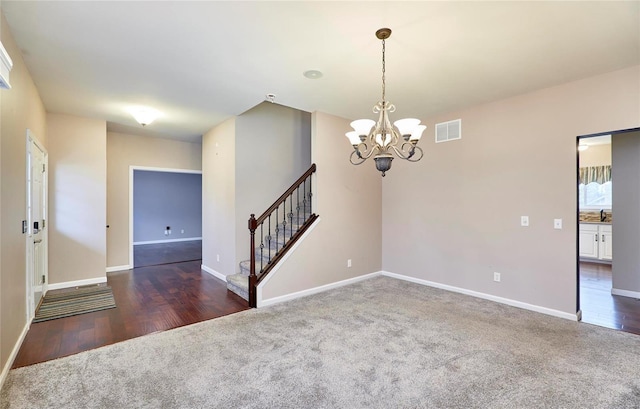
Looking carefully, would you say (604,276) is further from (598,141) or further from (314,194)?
(314,194)

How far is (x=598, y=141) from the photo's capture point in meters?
6.31

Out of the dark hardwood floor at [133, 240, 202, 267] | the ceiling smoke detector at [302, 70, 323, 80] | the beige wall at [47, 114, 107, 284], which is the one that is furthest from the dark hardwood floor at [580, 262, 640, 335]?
the dark hardwood floor at [133, 240, 202, 267]

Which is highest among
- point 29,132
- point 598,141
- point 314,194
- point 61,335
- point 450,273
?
point 598,141

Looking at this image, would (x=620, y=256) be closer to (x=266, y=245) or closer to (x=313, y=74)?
(x=313, y=74)

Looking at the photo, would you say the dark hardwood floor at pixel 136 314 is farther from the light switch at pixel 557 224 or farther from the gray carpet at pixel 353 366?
the light switch at pixel 557 224

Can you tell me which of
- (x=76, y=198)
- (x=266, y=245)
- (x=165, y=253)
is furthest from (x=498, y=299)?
(x=165, y=253)

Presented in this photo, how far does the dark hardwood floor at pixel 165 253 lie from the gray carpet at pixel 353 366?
13.6 ft

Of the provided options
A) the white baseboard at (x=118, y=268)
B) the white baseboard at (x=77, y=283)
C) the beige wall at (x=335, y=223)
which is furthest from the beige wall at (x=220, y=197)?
the white baseboard at (x=77, y=283)

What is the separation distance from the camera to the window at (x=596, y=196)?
6656 mm

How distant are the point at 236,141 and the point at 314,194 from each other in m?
1.56

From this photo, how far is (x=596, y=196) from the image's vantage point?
6.84 metres

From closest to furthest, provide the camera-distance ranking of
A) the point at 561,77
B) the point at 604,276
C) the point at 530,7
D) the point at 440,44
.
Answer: the point at 530,7 < the point at 440,44 < the point at 561,77 < the point at 604,276

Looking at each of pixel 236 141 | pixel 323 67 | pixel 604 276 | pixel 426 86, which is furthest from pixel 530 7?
pixel 604 276

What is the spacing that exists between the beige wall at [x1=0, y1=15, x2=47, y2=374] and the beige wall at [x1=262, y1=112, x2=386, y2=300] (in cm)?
228
